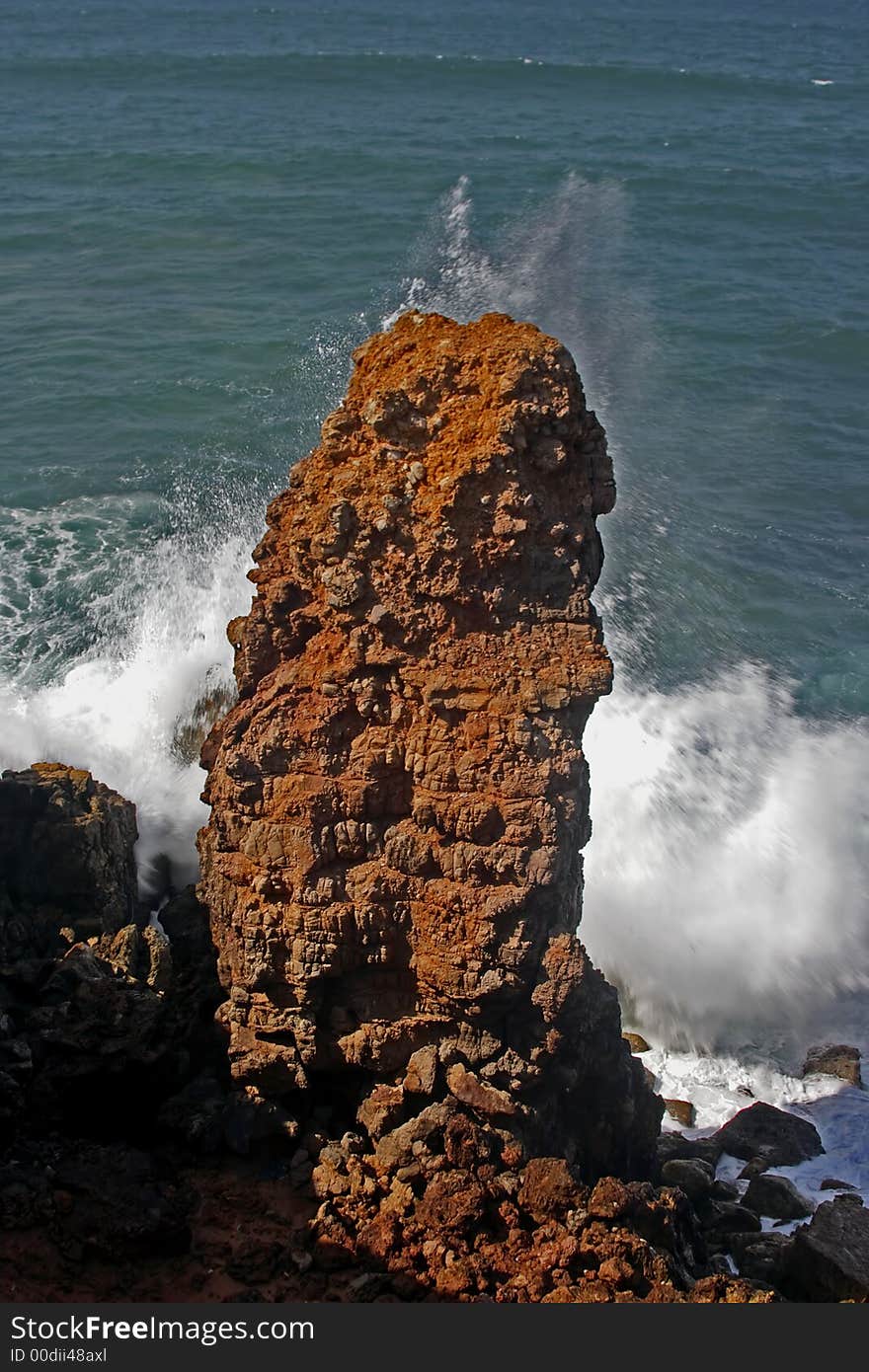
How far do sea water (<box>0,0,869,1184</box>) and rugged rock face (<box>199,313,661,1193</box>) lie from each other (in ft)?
20.6

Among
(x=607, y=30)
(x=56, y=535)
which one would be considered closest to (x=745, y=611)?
(x=56, y=535)

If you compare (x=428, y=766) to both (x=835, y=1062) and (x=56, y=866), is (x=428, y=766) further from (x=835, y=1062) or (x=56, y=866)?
(x=835, y=1062)

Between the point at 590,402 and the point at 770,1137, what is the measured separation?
21.4m

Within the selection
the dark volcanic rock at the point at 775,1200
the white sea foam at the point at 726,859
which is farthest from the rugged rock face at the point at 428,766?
the white sea foam at the point at 726,859

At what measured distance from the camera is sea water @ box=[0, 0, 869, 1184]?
72.1ft

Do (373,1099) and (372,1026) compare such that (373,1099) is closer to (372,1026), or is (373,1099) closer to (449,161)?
(372,1026)

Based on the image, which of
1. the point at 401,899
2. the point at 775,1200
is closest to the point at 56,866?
the point at 401,899

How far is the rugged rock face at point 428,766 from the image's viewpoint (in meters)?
11.6

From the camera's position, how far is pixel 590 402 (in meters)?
34.5

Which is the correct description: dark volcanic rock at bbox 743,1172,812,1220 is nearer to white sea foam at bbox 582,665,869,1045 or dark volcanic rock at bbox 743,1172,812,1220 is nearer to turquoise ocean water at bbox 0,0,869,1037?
white sea foam at bbox 582,665,869,1045

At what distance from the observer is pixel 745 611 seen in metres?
28.5

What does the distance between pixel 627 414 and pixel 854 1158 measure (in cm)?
2144

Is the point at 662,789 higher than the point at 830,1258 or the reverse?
higher

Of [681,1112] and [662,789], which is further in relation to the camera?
[662,789]
